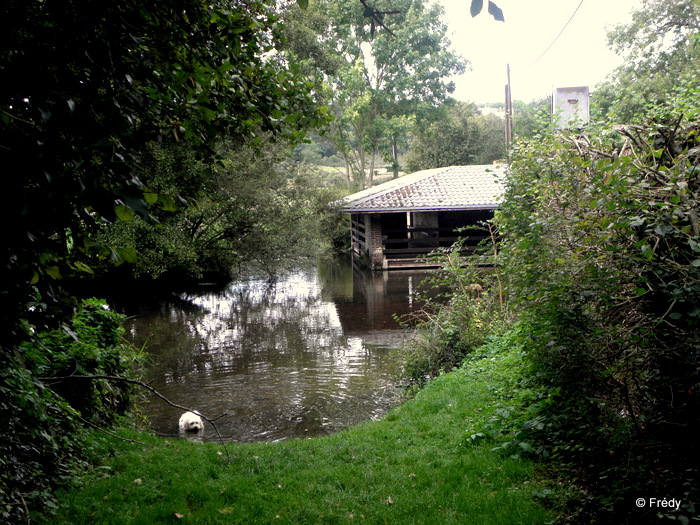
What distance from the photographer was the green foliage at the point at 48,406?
3.32 metres

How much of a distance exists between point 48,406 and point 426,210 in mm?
18815

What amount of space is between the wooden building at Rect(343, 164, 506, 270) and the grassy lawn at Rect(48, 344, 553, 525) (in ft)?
50.1

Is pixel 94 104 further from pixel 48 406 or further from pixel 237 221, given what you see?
pixel 237 221

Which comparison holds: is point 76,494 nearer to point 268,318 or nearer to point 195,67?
point 195,67

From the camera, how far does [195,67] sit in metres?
3.22

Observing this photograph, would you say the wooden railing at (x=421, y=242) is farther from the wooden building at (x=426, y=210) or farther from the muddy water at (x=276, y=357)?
the muddy water at (x=276, y=357)

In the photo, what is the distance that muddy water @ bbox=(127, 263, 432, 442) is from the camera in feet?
25.3

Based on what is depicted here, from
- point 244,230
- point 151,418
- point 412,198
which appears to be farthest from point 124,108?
point 412,198

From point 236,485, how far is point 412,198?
62.3 ft

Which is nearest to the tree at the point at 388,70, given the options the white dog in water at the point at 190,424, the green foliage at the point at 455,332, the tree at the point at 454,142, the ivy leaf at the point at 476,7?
the tree at the point at 454,142

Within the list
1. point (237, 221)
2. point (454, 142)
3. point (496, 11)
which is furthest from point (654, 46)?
point (496, 11)

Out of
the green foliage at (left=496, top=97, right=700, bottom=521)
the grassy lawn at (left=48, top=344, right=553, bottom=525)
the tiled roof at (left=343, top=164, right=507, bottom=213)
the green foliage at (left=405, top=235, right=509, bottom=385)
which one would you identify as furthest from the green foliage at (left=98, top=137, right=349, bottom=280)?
the green foliage at (left=496, top=97, right=700, bottom=521)

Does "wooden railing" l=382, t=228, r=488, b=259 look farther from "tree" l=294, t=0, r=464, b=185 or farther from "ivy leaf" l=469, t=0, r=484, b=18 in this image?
"ivy leaf" l=469, t=0, r=484, b=18

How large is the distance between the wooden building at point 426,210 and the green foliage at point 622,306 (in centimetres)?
1678
